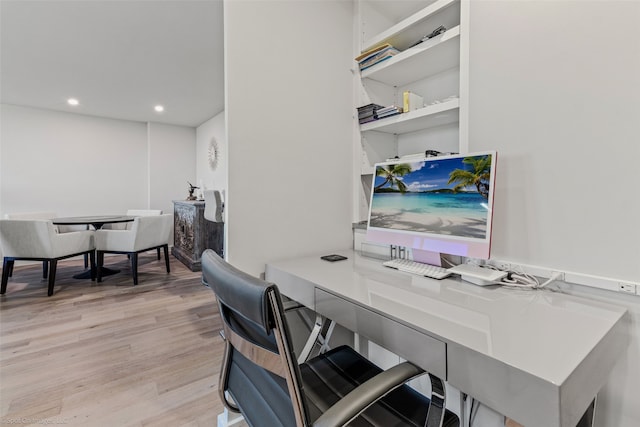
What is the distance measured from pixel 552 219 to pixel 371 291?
77cm

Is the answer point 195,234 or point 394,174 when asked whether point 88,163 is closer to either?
point 195,234

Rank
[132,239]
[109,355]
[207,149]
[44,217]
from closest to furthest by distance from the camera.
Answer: [109,355]
[132,239]
[44,217]
[207,149]

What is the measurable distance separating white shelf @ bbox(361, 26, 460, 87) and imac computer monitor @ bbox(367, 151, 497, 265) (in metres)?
0.59

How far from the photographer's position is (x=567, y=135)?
1.07m

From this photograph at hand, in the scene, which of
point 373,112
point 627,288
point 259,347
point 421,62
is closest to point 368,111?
point 373,112

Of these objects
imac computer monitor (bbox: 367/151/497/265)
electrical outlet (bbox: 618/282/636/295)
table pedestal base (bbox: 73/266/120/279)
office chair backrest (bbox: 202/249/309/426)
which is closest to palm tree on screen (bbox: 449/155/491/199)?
imac computer monitor (bbox: 367/151/497/265)

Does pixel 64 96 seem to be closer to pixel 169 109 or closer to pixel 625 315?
pixel 169 109

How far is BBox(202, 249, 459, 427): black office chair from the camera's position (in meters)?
0.58

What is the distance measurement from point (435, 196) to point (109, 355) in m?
2.36

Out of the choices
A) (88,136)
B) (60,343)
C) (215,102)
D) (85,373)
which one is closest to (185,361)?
(85,373)

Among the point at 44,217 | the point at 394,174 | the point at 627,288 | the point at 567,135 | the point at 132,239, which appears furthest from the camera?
the point at 44,217

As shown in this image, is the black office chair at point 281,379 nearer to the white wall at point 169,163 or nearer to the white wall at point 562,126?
the white wall at point 562,126

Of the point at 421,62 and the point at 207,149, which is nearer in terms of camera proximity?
the point at 421,62

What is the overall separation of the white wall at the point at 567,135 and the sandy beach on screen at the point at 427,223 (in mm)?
234
